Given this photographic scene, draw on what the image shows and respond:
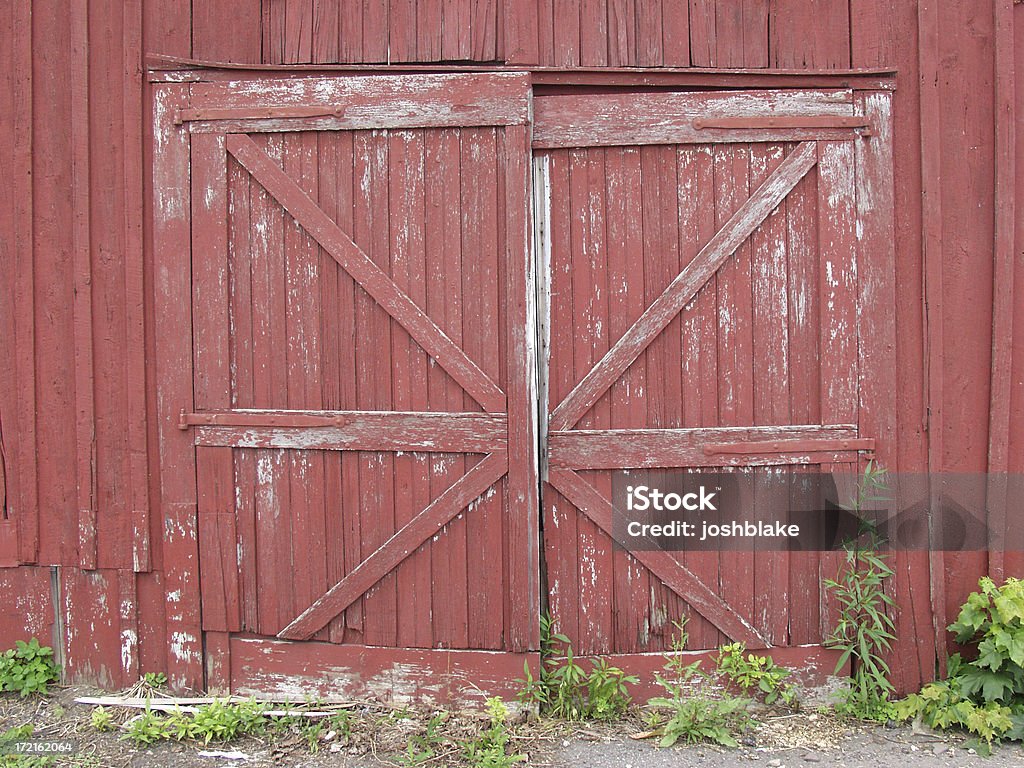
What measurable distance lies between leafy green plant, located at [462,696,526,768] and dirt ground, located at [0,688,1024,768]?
59mm

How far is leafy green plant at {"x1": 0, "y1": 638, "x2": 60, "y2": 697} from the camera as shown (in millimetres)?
3871

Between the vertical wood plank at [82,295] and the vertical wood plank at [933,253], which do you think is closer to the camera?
the vertical wood plank at [933,253]

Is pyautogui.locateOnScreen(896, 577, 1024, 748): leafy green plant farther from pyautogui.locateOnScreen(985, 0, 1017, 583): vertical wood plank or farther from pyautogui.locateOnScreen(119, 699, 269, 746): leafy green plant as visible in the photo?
Answer: pyautogui.locateOnScreen(119, 699, 269, 746): leafy green plant

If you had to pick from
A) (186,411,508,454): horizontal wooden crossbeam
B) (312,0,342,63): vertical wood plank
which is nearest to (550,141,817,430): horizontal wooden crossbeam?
(186,411,508,454): horizontal wooden crossbeam

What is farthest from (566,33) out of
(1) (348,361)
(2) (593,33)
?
(1) (348,361)

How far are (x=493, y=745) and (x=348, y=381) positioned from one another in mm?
1730

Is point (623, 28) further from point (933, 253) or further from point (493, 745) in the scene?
point (493, 745)

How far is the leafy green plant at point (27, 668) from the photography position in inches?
152

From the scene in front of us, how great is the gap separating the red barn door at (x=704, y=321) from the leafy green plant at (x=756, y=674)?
72 millimetres

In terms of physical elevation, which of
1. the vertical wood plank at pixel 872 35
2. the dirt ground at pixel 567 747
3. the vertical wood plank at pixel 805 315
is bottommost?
the dirt ground at pixel 567 747

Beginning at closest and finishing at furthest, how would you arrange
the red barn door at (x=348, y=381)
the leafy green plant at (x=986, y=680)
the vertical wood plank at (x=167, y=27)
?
the leafy green plant at (x=986, y=680) → the red barn door at (x=348, y=381) → the vertical wood plank at (x=167, y=27)

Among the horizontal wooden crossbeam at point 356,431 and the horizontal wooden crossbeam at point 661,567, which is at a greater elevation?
the horizontal wooden crossbeam at point 356,431

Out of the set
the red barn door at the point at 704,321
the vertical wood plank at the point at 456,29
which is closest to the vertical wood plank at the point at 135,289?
the vertical wood plank at the point at 456,29

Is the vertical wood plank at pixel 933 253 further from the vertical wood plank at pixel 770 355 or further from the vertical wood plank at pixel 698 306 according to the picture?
the vertical wood plank at pixel 698 306
